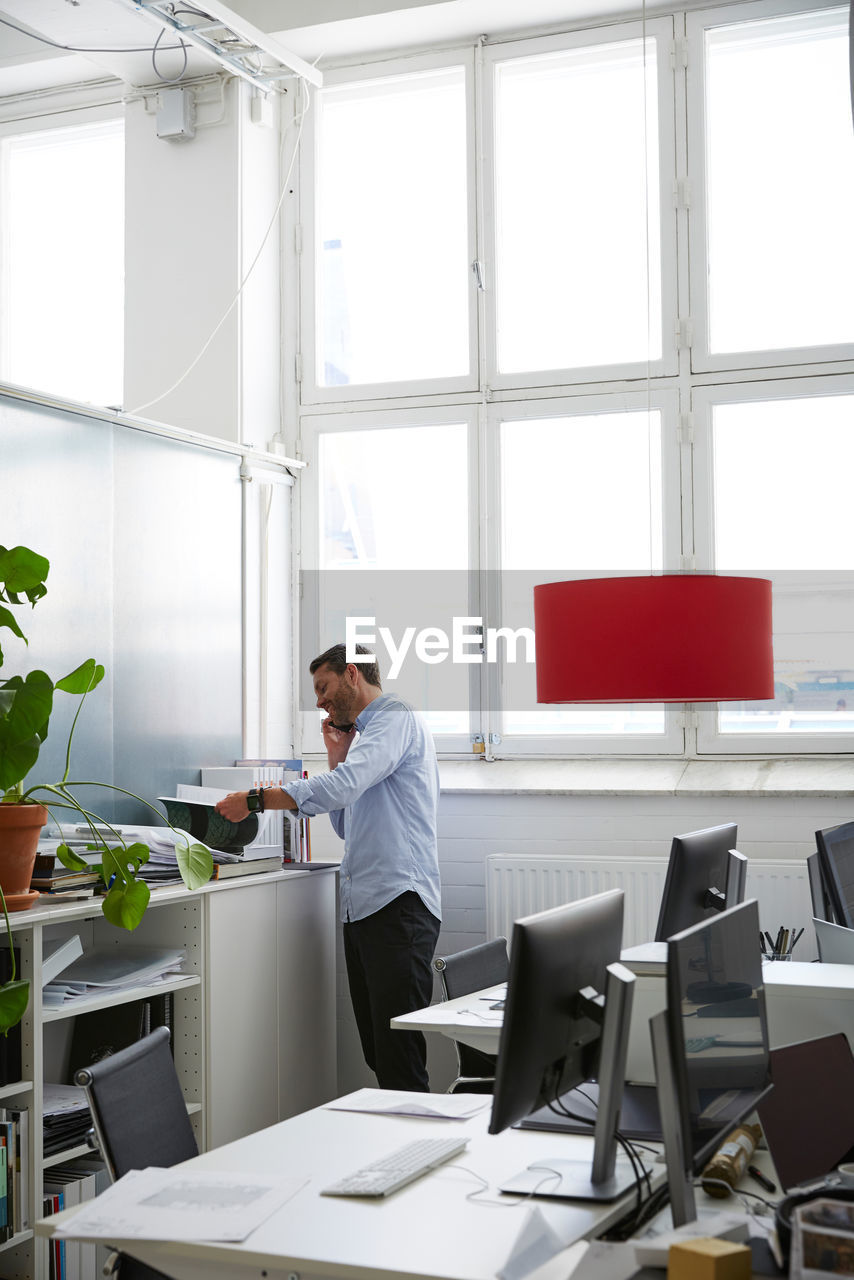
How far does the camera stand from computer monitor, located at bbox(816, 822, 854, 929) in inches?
126

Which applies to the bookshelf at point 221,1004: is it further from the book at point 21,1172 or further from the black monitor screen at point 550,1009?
the black monitor screen at point 550,1009

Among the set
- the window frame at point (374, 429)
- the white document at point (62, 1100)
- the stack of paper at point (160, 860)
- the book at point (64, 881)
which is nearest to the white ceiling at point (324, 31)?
the window frame at point (374, 429)

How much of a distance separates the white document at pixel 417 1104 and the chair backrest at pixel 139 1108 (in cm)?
31

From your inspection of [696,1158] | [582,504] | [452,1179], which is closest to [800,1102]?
[696,1158]

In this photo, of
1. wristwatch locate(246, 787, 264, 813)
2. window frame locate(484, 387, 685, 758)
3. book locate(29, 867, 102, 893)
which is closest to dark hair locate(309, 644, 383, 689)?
wristwatch locate(246, 787, 264, 813)

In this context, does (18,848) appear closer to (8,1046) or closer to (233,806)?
(8,1046)

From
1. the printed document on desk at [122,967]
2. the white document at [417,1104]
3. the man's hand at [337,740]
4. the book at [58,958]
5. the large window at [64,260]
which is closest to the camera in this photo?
the white document at [417,1104]

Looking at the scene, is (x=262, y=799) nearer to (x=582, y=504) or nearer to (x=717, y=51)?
(x=582, y=504)

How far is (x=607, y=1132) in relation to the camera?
2.13 meters

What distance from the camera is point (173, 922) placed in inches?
148

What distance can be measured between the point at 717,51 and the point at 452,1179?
157 inches

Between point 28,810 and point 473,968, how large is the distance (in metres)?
1.32

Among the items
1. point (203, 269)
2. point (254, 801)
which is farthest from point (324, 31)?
point (254, 801)

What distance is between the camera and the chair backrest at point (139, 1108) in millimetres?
2301
